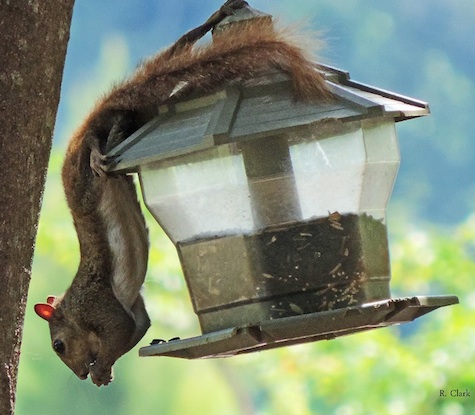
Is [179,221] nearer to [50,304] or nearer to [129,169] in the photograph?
[129,169]

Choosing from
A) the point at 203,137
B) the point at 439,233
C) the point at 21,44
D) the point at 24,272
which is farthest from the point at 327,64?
the point at 439,233

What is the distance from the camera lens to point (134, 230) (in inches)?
91.7

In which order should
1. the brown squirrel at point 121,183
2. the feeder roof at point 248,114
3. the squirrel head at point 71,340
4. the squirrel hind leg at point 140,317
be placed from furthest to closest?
the squirrel head at point 71,340 → the squirrel hind leg at point 140,317 → the brown squirrel at point 121,183 → the feeder roof at point 248,114

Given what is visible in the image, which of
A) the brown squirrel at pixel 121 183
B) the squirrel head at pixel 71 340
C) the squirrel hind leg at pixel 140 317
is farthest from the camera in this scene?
the squirrel head at pixel 71 340

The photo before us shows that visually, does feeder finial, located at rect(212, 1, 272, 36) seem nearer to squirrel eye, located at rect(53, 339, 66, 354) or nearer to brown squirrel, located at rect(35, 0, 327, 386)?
brown squirrel, located at rect(35, 0, 327, 386)

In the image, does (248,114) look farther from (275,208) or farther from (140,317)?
(140,317)

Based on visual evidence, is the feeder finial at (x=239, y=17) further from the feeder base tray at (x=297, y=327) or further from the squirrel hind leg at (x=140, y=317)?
the squirrel hind leg at (x=140, y=317)

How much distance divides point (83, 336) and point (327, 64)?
1.40 metres

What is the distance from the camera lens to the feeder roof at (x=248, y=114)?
1.61 m

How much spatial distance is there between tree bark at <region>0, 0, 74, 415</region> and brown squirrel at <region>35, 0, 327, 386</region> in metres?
0.15

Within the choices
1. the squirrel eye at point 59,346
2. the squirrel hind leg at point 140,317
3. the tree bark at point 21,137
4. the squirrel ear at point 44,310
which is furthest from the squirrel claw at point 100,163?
the squirrel eye at point 59,346

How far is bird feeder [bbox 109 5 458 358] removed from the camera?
66.1 inches

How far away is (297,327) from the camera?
5.30 feet

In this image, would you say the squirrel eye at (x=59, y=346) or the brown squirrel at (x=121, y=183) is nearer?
the brown squirrel at (x=121, y=183)
